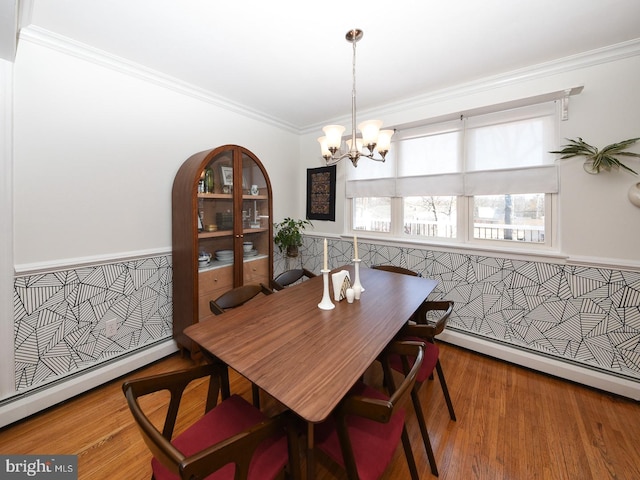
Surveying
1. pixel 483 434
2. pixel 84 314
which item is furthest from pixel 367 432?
pixel 84 314

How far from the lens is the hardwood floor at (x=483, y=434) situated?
1400mm

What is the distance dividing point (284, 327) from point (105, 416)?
4.77 ft

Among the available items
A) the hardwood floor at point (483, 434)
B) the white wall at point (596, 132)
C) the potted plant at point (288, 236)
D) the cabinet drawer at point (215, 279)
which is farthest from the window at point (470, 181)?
the cabinet drawer at point (215, 279)

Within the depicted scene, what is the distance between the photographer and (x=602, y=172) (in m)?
1.95

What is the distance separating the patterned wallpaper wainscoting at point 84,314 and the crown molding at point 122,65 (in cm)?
149

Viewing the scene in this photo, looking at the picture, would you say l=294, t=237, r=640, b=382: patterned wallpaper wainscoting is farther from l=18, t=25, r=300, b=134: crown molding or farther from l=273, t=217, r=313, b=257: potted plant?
l=18, t=25, r=300, b=134: crown molding

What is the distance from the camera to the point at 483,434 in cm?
162

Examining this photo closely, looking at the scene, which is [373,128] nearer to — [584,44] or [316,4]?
[316,4]

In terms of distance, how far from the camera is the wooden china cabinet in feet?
7.24

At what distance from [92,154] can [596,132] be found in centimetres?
372

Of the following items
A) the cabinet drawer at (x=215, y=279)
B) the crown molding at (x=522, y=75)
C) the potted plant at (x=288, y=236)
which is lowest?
the cabinet drawer at (x=215, y=279)

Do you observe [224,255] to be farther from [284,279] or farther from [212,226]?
[284,279]

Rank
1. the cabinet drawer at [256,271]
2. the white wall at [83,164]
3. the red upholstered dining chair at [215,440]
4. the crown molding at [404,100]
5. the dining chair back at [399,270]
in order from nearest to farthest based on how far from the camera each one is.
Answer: the red upholstered dining chair at [215,440] → the white wall at [83,164] → the crown molding at [404,100] → the dining chair back at [399,270] → the cabinet drawer at [256,271]

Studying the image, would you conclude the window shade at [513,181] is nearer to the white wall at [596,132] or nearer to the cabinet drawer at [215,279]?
the white wall at [596,132]
